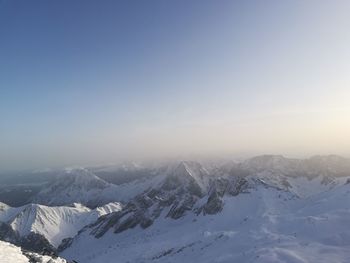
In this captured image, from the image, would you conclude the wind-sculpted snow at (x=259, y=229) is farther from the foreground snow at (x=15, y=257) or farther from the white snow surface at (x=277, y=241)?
the foreground snow at (x=15, y=257)

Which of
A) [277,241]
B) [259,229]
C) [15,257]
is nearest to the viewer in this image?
[15,257]

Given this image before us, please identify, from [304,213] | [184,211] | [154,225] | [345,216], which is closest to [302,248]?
[345,216]

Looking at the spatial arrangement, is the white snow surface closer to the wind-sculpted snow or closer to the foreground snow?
the wind-sculpted snow

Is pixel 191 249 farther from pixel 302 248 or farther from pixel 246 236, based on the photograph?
pixel 302 248

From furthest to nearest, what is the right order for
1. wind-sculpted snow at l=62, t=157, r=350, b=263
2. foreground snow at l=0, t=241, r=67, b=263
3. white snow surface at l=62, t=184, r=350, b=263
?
wind-sculpted snow at l=62, t=157, r=350, b=263, white snow surface at l=62, t=184, r=350, b=263, foreground snow at l=0, t=241, r=67, b=263

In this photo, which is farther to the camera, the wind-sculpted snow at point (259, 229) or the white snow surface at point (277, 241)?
the wind-sculpted snow at point (259, 229)

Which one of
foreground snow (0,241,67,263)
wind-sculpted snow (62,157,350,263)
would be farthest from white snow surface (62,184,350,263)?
foreground snow (0,241,67,263)

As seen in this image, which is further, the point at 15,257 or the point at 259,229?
the point at 259,229

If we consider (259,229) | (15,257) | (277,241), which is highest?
(15,257)

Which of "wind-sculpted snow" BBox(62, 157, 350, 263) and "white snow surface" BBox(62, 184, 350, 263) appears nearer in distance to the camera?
"white snow surface" BBox(62, 184, 350, 263)

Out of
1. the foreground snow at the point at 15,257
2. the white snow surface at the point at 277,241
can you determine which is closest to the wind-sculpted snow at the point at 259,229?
the white snow surface at the point at 277,241

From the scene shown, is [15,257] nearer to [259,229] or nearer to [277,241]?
[277,241]

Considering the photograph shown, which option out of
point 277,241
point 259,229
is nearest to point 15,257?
point 277,241
